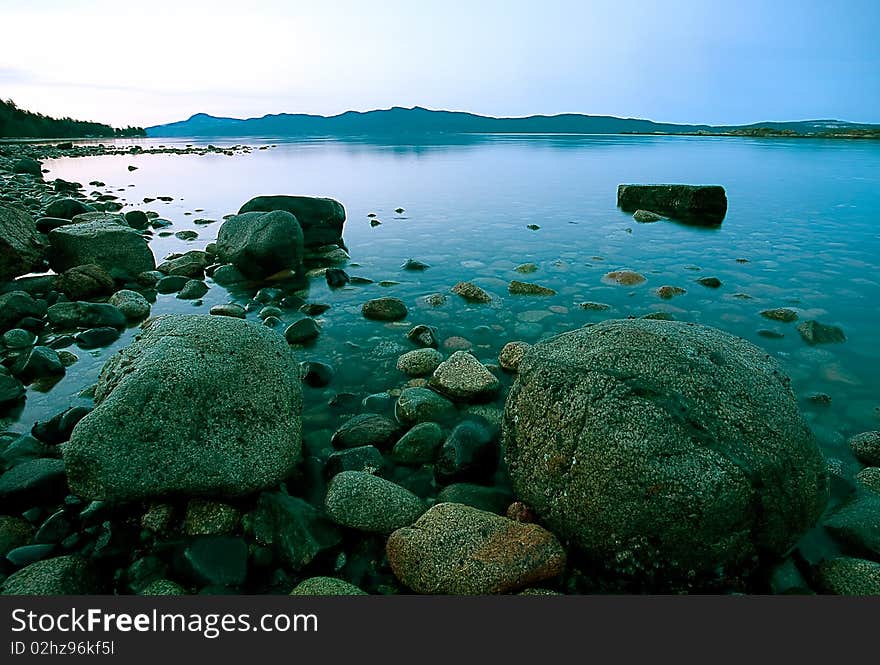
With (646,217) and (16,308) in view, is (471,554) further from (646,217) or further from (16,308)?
(646,217)

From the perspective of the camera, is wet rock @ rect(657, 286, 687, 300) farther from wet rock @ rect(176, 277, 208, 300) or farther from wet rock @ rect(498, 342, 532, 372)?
wet rock @ rect(176, 277, 208, 300)

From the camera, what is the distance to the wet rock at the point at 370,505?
3.84 m

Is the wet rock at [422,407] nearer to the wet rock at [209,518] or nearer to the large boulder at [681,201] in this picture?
the wet rock at [209,518]

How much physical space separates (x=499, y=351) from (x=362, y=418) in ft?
8.81

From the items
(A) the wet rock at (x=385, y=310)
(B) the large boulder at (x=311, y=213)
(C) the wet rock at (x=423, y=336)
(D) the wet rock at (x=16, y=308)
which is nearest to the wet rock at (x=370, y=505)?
(C) the wet rock at (x=423, y=336)

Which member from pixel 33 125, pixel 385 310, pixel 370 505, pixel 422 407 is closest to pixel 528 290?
pixel 385 310

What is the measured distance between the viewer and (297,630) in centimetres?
277

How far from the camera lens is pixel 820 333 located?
24.8 ft

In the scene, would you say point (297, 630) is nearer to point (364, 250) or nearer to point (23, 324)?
point (23, 324)

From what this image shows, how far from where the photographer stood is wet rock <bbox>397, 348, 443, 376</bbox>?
6492 millimetres

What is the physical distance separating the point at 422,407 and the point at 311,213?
1034 centimetres

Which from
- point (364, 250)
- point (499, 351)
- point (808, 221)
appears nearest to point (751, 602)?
point (499, 351)

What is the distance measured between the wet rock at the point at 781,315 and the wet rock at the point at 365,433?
704 centimetres

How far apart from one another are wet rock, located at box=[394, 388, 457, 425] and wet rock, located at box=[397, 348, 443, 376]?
801mm
